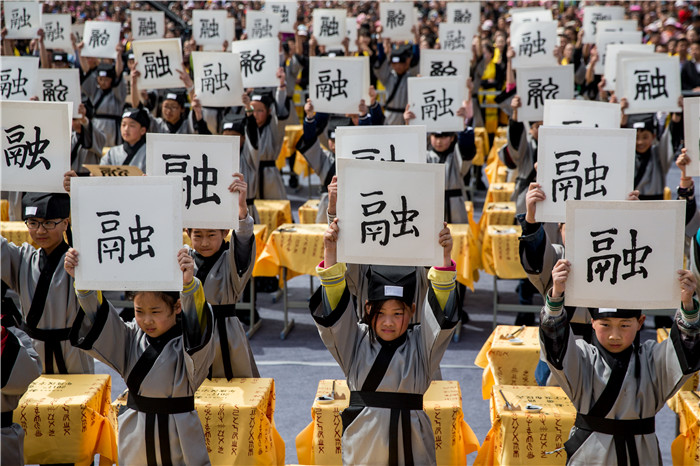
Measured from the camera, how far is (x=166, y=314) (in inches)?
159

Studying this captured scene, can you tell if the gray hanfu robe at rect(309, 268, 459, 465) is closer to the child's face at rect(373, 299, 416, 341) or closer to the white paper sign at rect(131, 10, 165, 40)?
the child's face at rect(373, 299, 416, 341)

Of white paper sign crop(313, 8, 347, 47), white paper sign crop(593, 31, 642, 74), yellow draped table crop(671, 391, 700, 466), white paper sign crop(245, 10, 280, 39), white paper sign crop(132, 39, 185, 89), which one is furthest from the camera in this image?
white paper sign crop(313, 8, 347, 47)

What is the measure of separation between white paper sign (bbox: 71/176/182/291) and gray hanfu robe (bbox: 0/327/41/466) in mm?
461

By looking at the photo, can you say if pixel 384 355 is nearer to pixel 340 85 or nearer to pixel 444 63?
pixel 340 85

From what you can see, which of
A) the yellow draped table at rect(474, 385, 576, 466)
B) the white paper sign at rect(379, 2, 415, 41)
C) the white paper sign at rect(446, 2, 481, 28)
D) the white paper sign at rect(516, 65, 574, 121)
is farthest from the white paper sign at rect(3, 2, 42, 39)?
the yellow draped table at rect(474, 385, 576, 466)

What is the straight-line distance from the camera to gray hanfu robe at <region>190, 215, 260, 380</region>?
16.6 ft

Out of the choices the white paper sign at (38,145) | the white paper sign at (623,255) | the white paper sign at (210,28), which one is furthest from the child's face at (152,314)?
the white paper sign at (210,28)

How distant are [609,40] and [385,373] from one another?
9.46 metres

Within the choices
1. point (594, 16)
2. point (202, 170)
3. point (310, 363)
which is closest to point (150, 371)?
point (202, 170)

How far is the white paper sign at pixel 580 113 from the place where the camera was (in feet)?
19.7

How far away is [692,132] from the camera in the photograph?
5.42 meters

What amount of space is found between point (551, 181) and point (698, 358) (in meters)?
1.26

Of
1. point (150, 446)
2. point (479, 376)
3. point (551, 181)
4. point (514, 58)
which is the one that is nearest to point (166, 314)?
point (150, 446)

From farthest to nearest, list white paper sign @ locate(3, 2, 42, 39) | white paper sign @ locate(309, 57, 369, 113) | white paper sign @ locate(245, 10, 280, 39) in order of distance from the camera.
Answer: white paper sign @ locate(245, 10, 280, 39) < white paper sign @ locate(3, 2, 42, 39) < white paper sign @ locate(309, 57, 369, 113)
